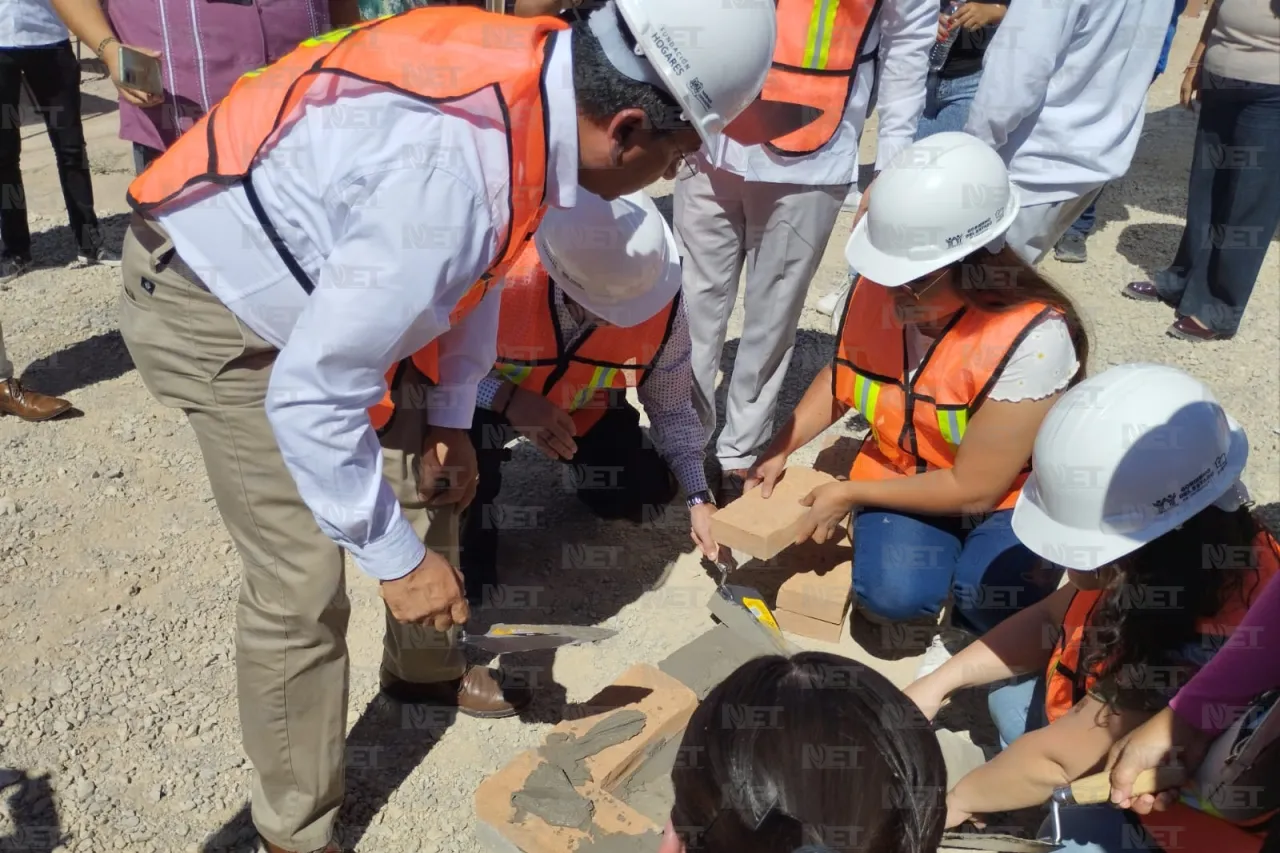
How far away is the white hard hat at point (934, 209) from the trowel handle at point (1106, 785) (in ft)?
4.08

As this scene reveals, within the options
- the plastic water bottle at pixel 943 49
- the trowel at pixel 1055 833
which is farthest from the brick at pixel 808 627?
the plastic water bottle at pixel 943 49

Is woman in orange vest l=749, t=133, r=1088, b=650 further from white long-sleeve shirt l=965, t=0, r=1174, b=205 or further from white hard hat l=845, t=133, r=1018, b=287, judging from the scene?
white long-sleeve shirt l=965, t=0, r=1174, b=205

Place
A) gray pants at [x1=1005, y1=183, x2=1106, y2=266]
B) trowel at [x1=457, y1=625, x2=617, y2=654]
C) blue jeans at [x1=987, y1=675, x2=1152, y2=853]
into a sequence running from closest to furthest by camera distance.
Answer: blue jeans at [x1=987, y1=675, x2=1152, y2=853] < trowel at [x1=457, y1=625, x2=617, y2=654] < gray pants at [x1=1005, y1=183, x2=1106, y2=266]

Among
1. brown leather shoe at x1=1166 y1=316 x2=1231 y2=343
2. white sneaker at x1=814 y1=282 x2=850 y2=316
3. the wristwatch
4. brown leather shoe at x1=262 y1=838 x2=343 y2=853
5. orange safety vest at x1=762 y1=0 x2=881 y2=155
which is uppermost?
orange safety vest at x1=762 y1=0 x2=881 y2=155

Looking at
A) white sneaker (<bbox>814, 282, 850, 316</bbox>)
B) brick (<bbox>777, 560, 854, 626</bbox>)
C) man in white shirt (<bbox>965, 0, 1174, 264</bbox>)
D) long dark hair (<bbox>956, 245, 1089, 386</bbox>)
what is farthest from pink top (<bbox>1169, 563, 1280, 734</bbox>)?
white sneaker (<bbox>814, 282, 850, 316</bbox>)

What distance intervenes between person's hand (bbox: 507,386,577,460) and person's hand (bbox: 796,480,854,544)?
27.8 inches

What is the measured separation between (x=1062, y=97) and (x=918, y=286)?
1.14m

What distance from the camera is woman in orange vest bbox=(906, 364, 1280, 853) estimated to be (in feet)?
6.68

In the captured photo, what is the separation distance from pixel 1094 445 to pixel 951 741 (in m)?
0.88

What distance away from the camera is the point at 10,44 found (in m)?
4.53

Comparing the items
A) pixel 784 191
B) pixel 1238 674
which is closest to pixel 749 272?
pixel 784 191

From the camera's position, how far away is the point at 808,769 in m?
1.13

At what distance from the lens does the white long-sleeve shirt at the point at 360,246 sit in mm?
1597

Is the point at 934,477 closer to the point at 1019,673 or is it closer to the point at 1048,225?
the point at 1019,673
